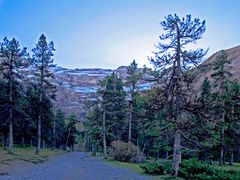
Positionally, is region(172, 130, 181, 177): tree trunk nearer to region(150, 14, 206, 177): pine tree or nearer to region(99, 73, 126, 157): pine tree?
region(150, 14, 206, 177): pine tree

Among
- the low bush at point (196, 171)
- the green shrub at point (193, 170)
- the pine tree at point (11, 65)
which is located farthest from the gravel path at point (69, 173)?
the pine tree at point (11, 65)

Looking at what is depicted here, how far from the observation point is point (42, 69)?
1731 inches

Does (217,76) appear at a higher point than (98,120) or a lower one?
higher

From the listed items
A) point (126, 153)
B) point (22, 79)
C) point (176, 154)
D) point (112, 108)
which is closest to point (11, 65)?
point (22, 79)

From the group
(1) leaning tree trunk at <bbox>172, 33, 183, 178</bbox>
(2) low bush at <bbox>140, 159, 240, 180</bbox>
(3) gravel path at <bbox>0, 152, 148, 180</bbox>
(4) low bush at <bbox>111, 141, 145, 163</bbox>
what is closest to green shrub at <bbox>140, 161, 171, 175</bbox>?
(2) low bush at <bbox>140, 159, 240, 180</bbox>

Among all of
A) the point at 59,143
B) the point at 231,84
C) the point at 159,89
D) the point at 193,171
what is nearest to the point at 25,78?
the point at 159,89

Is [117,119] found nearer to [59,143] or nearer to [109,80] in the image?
[109,80]

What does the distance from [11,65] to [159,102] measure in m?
22.7

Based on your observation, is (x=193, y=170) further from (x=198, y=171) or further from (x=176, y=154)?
(x=176, y=154)

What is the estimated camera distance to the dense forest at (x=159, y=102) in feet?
72.0

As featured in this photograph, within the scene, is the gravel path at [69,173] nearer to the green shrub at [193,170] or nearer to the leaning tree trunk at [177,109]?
the leaning tree trunk at [177,109]

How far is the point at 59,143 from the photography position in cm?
10412

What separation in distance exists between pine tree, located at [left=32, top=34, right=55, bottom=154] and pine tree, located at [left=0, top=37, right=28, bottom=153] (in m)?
4.26

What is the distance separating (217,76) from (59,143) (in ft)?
226
